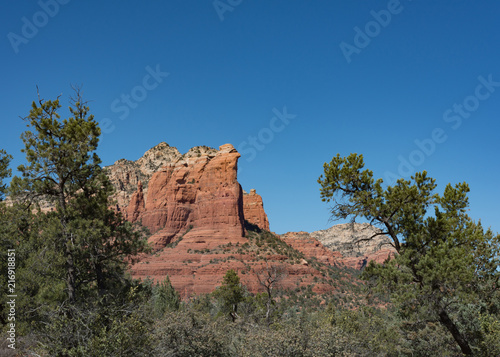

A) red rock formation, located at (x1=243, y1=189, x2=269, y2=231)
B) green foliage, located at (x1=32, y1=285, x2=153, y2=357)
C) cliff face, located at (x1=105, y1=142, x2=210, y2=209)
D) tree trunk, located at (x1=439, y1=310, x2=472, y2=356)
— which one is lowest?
tree trunk, located at (x1=439, y1=310, x2=472, y2=356)

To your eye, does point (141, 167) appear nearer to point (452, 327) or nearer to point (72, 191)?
point (72, 191)

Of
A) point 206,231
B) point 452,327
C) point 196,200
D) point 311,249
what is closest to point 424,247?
point 452,327

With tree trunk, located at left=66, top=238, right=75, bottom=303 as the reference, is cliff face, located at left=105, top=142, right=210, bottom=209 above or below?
above

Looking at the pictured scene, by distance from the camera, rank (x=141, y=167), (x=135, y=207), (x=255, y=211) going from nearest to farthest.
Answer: (x=135, y=207), (x=255, y=211), (x=141, y=167)

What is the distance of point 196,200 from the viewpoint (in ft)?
369

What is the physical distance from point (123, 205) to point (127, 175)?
23.9 meters

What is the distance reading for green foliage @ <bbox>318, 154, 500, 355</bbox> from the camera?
13930 mm

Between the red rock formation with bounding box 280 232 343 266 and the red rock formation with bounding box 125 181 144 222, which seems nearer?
the red rock formation with bounding box 125 181 144 222

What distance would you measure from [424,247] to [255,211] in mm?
114736

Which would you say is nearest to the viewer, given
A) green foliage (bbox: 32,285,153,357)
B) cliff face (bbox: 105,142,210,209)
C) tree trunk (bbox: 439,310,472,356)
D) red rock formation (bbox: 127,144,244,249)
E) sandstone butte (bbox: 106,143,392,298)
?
green foliage (bbox: 32,285,153,357)

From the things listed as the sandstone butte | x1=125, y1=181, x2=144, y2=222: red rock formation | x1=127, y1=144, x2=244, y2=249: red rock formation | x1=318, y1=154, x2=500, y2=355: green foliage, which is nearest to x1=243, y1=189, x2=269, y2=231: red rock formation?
the sandstone butte

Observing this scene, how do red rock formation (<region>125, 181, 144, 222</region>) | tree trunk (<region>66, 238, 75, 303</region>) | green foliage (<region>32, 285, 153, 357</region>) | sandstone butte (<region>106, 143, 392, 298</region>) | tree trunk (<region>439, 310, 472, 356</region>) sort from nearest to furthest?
green foliage (<region>32, 285, 153, 357</region>)
tree trunk (<region>66, 238, 75, 303</region>)
tree trunk (<region>439, 310, 472, 356</region>)
sandstone butte (<region>106, 143, 392, 298</region>)
red rock formation (<region>125, 181, 144, 222</region>)

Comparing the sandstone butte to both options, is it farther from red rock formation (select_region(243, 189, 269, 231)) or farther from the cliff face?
the cliff face

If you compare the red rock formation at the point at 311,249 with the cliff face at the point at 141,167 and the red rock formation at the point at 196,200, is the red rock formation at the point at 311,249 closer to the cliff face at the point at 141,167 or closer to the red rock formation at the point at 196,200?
the red rock formation at the point at 196,200
